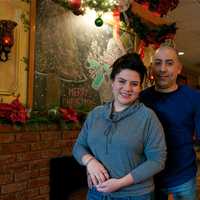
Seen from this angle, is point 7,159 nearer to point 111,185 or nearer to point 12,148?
point 12,148

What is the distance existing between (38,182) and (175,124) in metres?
1.68

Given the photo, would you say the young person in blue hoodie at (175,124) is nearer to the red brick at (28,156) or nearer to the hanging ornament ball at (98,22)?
the red brick at (28,156)

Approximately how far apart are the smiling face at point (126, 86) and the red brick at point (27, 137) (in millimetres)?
1507

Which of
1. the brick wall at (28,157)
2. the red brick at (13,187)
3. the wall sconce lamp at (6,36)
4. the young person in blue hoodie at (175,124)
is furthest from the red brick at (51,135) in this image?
the young person in blue hoodie at (175,124)

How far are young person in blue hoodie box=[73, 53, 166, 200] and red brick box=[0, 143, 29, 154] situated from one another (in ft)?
Result: 4.34

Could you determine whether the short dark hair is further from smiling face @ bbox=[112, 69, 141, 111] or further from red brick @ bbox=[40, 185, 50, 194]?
red brick @ bbox=[40, 185, 50, 194]

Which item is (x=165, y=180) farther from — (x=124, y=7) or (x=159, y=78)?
(x=124, y=7)

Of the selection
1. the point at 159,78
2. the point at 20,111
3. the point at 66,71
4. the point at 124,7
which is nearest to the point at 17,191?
the point at 20,111

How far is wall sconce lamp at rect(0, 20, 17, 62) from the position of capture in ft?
8.69

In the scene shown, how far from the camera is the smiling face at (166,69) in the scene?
1718 millimetres

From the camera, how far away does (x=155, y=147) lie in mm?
1402

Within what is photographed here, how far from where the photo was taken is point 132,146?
4.56 ft

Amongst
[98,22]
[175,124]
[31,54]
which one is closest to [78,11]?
[98,22]

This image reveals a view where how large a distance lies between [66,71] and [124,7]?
0.89 m
